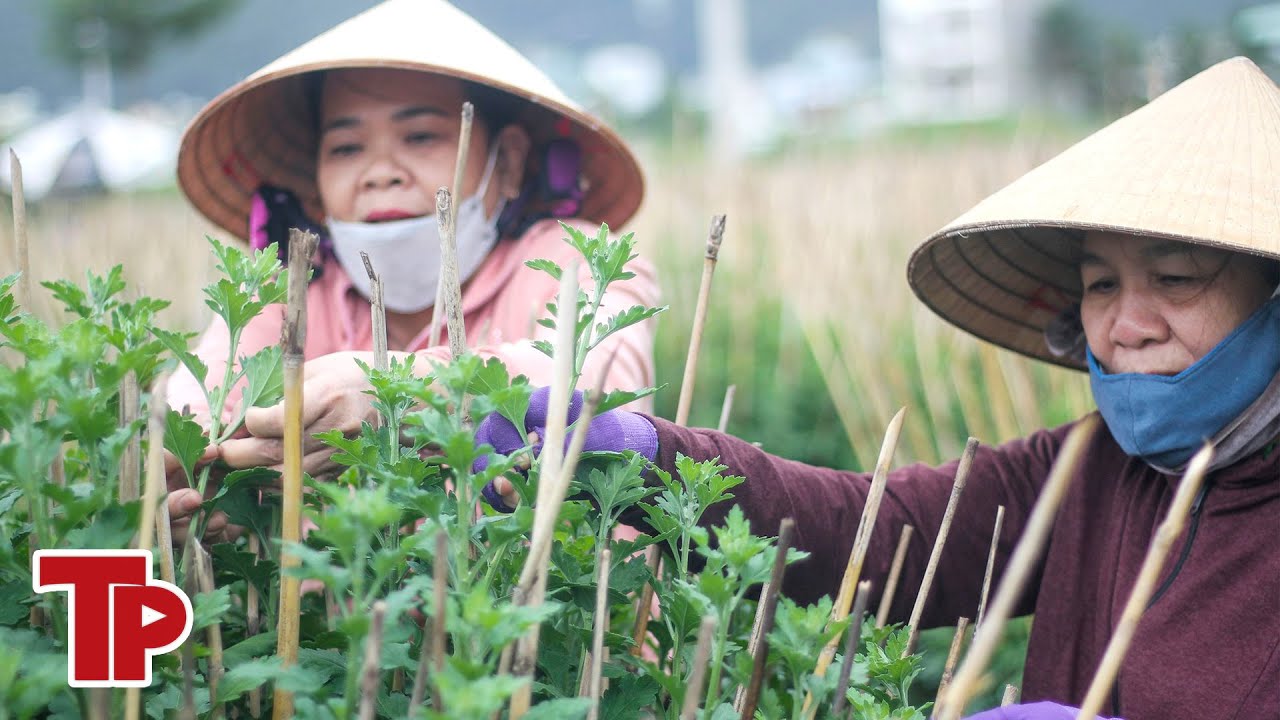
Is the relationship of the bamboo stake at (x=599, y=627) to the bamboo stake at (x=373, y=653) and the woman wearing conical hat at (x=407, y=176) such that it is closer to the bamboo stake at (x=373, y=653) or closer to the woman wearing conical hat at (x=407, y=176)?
the bamboo stake at (x=373, y=653)

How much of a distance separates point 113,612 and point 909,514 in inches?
42.1

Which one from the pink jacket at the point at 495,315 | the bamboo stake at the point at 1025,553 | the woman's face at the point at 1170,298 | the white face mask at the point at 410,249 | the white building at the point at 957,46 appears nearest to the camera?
the bamboo stake at the point at 1025,553

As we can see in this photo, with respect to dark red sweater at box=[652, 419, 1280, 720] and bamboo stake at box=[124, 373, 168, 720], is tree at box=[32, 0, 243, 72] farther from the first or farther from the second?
bamboo stake at box=[124, 373, 168, 720]

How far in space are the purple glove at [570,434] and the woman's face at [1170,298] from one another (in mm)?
640

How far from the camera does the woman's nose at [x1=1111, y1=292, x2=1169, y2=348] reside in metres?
1.33

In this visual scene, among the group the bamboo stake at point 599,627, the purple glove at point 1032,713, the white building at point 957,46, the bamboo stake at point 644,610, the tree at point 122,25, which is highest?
the white building at point 957,46

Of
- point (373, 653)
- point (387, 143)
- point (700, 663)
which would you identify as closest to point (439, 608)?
point (373, 653)

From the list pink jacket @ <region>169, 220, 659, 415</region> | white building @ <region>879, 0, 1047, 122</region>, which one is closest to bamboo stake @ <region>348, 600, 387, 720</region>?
pink jacket @ <region>169, 220, 659, 415</region>

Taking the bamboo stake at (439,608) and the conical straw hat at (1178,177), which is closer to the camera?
the bamboo stake at (439,608)

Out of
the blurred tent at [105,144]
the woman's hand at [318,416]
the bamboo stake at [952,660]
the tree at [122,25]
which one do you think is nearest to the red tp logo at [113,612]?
the woman's hand at [318,416]

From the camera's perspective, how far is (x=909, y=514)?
152cm

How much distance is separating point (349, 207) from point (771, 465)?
93 centimetres

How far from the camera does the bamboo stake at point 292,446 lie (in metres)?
0.77

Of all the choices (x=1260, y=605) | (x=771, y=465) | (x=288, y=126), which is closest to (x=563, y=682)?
(x=771, y=465)
